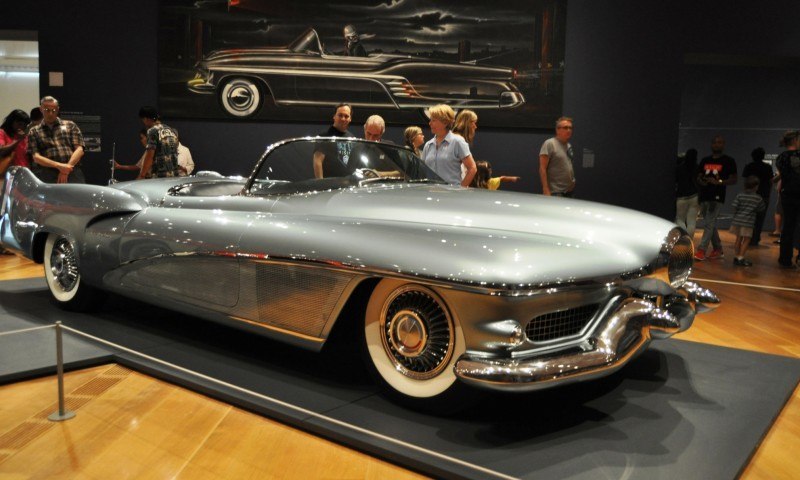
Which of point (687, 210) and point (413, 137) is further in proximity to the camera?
point (687, 210)

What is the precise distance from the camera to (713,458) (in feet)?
7.55

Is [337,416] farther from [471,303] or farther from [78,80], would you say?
[78,80]

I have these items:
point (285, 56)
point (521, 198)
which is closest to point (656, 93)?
point (285, 56)

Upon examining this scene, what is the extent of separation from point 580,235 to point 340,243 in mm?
1002

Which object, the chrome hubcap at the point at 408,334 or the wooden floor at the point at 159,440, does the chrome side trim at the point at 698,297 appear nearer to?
the wooden floor at the point at 159,440

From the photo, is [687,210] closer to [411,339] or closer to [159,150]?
[159,150]

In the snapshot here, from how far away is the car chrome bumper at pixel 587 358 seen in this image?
223 centimetres

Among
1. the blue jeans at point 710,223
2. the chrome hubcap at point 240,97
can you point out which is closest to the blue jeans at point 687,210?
the blue jeans at point 710,223

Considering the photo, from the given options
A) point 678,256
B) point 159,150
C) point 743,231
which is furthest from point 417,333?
point 743,231

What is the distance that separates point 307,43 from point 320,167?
5.16 m

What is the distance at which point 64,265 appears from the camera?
14.2ft

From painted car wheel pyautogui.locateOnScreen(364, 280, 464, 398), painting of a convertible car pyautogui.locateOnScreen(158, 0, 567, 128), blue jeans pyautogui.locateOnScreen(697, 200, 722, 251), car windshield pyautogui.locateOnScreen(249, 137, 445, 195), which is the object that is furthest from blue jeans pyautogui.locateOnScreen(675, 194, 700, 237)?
painted car wheel pyautogui.locateOnScreen(364, 280, 464, 398)

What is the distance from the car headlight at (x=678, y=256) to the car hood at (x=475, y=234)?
0.05 meters

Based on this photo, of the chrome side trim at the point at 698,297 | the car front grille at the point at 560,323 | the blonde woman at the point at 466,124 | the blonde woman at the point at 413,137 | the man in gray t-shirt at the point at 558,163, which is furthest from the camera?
the blonde woman at the point at 413,137
